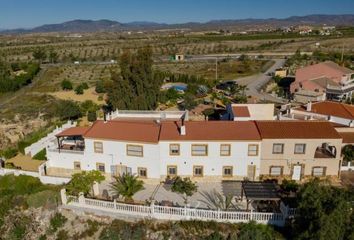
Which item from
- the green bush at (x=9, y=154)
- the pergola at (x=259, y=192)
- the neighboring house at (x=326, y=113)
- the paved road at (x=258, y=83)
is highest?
the neighboring house at (x=326, y=113)

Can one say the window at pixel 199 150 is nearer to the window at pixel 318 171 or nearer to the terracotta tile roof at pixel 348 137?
the window at pixel 318 171

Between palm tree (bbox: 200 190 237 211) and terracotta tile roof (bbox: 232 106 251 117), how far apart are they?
32.6 feet

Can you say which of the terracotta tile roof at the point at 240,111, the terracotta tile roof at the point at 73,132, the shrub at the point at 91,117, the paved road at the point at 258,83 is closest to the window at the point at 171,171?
the terracotta tile roof at the point at 240,111

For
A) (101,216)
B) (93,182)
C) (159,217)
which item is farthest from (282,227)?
(93,182)

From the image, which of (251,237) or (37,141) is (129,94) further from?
(251,237)

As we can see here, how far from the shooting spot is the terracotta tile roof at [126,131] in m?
29.3

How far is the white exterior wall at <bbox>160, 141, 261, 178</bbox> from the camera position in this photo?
28797 mm

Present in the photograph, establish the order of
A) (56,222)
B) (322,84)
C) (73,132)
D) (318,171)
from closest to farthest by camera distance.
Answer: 1. (56,222)
2. (318,171)
3. (73,132)
4. (322,84)

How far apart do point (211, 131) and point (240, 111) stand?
24.4 feet

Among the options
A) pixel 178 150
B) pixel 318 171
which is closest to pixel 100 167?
pixel 178 150

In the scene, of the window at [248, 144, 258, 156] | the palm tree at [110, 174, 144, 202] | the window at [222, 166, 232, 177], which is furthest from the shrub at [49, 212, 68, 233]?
the window at [248, 144, 258, 156]

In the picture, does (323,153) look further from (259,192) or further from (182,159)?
(182,159)

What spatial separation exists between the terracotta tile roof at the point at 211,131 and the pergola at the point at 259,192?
4353mm

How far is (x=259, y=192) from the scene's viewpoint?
24734 millimetres
